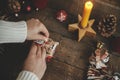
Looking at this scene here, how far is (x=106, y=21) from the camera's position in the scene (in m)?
1.10

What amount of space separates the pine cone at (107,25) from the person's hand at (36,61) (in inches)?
10.5

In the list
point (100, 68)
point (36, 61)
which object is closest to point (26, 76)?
point (36, 61)

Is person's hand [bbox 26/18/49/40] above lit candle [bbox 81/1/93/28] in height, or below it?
below

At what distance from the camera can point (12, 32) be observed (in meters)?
1.01

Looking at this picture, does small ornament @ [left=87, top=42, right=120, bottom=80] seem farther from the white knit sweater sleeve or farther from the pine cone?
the white knit sweater sleeve

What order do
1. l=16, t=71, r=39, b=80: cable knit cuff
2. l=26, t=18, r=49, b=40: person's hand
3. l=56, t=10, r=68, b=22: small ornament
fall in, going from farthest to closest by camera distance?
1. l=56, t=10, r=68, b=22: small ornament
2. l=26, t=18, r=49, b=40: person's hand
3. l=16, t=71, r=39, b=80: cable knit cuff

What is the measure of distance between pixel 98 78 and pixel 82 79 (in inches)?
2.4

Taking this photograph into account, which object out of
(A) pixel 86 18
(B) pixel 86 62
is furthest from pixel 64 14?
(B) pixel 86 62

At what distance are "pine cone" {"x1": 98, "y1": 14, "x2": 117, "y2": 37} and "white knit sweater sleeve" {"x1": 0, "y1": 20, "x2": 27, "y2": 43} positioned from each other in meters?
0.32

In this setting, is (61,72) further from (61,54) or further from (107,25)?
(107,25)

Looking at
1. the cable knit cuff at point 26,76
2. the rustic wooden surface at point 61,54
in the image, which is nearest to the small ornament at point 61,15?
the rustic wooden surface at point 61,54

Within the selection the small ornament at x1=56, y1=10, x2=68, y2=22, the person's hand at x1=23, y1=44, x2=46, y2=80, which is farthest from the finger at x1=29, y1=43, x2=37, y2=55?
the small ornament at x1=56, y1=10, x2=68, y2=22

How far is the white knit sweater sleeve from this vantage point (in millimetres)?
1000

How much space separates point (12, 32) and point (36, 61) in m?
0.14
